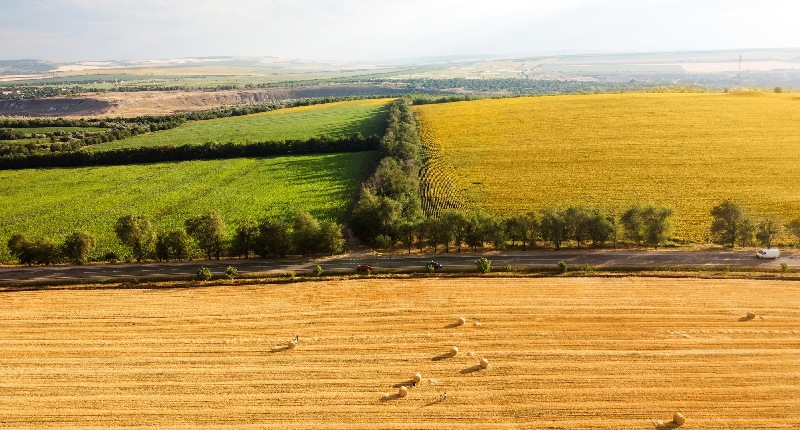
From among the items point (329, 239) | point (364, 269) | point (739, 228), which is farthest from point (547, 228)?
point (329, 239)

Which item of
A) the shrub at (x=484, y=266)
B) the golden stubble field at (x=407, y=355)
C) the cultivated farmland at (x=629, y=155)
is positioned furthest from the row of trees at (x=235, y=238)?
the cultivated farmland at (x=629, y=155)

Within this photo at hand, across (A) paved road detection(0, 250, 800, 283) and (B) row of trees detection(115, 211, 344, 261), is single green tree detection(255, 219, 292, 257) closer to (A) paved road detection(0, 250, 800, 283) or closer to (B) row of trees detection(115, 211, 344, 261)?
(B) row of trees detection(115, 211, 344, 261)

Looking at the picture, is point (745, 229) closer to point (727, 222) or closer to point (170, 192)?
point (727, 222)

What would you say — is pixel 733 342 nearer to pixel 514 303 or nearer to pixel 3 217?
pixel 514 303

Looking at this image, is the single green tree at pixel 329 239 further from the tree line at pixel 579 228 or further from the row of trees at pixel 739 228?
the row of trees at pixel 739 228

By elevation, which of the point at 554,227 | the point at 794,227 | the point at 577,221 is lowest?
the point at 794,227

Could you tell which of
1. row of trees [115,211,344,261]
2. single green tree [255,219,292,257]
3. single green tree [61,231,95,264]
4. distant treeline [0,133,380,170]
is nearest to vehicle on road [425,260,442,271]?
row of trees [115,211,344,261]
